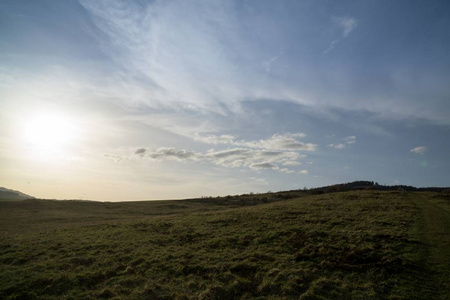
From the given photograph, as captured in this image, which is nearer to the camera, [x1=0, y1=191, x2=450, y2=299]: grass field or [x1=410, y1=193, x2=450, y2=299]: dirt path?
[x1=410, y1=193, x2=450, y2=299]: dirt path

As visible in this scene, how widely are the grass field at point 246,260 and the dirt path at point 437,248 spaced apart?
0.06 metres

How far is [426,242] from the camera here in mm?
19734

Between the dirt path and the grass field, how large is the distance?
57 mm

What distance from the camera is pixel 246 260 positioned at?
60.3ft

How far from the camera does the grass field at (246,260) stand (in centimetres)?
1417

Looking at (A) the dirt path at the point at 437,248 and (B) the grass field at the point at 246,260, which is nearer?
(A) the dirt path at the point at 437,248

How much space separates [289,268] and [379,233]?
1054 cm

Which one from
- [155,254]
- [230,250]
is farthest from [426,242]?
[155,254]

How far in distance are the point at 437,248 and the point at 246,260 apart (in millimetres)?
13104

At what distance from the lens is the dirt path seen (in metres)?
13.3

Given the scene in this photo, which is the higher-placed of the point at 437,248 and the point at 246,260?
the point at 437,248

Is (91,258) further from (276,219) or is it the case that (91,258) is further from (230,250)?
(276,219)

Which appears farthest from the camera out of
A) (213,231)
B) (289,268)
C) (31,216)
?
(31,216)

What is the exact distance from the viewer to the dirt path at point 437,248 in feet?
43.5
